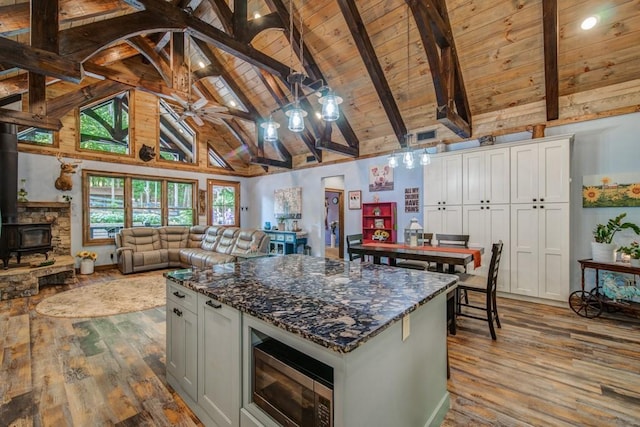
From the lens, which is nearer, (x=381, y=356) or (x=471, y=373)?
(x=381, y=356)

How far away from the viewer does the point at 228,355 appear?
1480 mm

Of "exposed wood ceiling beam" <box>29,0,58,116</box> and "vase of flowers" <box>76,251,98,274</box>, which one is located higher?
"exposed wood ceiling beam" <box>29,0,58,116</box>

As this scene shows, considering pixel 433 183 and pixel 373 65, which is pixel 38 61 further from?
pixel 433 183

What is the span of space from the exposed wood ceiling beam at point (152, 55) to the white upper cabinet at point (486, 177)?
18.3ft

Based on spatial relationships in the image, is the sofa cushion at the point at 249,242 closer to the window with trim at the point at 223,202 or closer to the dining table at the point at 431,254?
the dining table at the point at 431,254

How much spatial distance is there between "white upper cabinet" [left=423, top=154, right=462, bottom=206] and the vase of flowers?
23.0 feet

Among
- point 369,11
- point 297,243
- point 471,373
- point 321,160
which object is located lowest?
point 471,373

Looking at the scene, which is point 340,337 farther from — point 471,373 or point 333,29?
point 333,29

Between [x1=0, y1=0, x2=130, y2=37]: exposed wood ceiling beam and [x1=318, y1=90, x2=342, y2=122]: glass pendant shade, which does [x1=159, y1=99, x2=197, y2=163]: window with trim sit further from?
[x1=318, y1=90, x2=342, y2=122]: glass pendant shade

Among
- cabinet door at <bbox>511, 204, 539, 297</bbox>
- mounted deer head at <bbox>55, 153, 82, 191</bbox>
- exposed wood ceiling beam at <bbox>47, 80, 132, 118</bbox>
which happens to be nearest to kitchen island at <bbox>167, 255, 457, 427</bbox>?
cabinet door at <bbox>511, 204, 539, 297</bbox>

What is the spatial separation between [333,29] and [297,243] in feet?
16.0

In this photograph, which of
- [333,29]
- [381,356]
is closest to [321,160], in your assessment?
[333,29]

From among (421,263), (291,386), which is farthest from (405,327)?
(421,263)

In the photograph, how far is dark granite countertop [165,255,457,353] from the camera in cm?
109
